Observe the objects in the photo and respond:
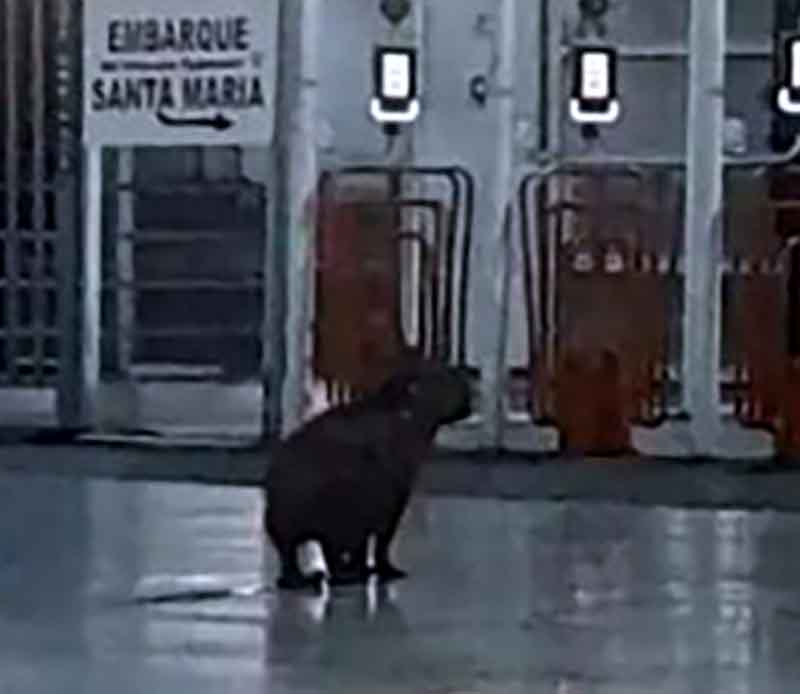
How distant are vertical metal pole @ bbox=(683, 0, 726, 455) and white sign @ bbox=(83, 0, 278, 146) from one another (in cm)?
187

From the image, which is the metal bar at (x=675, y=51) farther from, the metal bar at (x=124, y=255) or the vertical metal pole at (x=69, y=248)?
the vertical metal pole at (x=69, y=248)

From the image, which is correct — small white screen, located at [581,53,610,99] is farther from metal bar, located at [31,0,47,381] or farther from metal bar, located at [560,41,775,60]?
metal bar, located at [31,0,47,381]

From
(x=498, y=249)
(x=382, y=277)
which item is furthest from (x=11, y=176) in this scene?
(x=498, y=249)

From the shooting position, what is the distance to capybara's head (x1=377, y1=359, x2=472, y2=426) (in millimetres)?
9836

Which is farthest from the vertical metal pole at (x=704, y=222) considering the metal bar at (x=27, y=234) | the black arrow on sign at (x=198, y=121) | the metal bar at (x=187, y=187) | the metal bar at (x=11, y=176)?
the metal bar at (x=11, y=176)

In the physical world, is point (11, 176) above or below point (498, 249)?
above

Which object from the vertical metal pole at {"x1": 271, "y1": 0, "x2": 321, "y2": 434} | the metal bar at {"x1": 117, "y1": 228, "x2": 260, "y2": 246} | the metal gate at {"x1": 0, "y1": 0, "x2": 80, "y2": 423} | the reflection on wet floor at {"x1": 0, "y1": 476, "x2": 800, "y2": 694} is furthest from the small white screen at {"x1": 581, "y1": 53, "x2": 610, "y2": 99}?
the reflection on wet floor at {"x1": 0, "y1": 476, "x2": 800, "y2": 694}

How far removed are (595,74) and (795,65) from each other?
0.90 meters

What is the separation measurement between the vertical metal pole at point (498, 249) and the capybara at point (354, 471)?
5.08m

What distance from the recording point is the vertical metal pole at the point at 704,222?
49.4 feet

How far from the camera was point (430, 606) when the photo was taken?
941cm

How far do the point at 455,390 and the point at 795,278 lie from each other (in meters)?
5.02

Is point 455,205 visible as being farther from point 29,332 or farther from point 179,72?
point 29,332

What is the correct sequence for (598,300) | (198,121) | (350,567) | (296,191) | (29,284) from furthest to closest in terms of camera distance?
1. (29,284)
2. (296,191)
3. (198,121)
4. (598,300)
5. (350,567)
